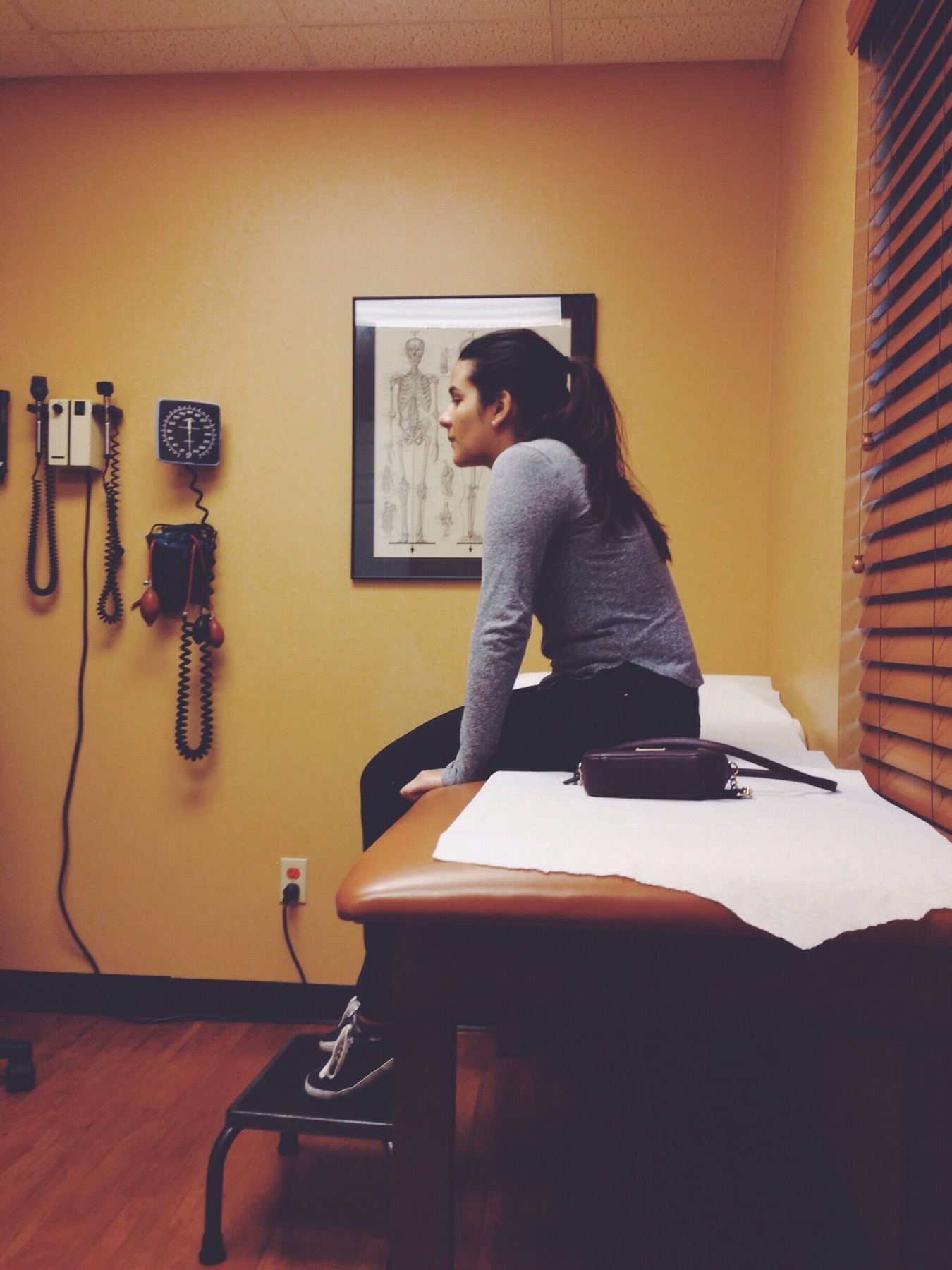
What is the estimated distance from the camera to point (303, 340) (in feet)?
7.28

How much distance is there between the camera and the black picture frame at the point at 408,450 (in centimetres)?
218

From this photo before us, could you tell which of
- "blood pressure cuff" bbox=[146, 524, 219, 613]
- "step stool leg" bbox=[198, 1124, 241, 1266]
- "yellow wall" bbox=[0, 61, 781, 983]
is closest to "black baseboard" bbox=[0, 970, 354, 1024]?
"yellow wall" bbox=[0, 61, 781, 983]

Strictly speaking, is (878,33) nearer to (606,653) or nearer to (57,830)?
(606,653)

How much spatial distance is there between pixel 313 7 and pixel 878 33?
130 cm

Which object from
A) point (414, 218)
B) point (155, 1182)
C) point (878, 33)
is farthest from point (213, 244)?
point (155, 1182)

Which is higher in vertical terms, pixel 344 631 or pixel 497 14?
pixel 497 14

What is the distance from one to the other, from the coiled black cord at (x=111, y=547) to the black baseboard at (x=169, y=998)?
0.96m

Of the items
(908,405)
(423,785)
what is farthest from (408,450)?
(908,405)

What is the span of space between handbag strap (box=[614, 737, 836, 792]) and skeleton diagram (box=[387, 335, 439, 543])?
4.44ft

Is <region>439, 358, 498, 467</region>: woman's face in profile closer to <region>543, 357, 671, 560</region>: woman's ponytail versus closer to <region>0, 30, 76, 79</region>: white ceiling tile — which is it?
<region>543, 357, 671, 560</region>: woman's ponytail

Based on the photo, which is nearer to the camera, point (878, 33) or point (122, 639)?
point (878, 33)

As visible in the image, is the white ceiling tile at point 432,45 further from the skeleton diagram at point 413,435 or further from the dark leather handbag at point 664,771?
the dark leather handbag at point 664,771

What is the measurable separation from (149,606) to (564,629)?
1276 millimetres

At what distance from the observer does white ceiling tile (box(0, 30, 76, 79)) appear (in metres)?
2.10
